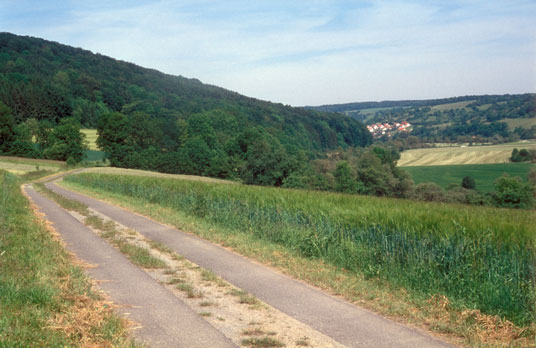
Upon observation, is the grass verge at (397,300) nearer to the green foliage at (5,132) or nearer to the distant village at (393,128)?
the green foliage at (5,132)

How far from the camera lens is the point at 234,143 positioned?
370ft

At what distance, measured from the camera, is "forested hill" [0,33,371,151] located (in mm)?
125750

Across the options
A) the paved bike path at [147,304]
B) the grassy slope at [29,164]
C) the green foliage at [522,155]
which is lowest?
the green foliage at [522,155]

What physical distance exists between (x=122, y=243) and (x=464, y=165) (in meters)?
83.0

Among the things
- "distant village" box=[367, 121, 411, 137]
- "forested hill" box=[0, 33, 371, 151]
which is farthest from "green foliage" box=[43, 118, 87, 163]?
"distant village" box=[367, 121, 411, 137]

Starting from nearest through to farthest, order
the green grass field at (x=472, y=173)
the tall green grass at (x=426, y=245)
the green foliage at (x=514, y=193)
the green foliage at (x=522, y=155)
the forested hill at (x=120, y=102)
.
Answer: the tall green grass at (x=426, y=245) < the green foliage at (x=514, y=193) < the green foliage at (x=522, y=155) < the green grass field at (x=472, y=173) < the forested hill at (x=120, y=102)

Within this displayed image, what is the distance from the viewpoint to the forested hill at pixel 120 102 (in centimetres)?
12575

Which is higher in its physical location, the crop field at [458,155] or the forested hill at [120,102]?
the forested hill at [120,102]

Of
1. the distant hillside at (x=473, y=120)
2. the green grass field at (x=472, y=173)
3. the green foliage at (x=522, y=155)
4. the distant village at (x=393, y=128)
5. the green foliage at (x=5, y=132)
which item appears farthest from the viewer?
the distant village at (x=393, y=128)

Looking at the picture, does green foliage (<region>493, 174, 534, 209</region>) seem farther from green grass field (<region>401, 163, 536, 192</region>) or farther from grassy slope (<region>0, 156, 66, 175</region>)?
grassy slope (<region>0, 156, 66, 175</region>)

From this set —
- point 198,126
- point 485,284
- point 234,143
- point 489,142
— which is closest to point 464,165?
point 489,142

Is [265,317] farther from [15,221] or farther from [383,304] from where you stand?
[15,221]

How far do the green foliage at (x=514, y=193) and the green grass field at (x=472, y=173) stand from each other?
2.50 meters

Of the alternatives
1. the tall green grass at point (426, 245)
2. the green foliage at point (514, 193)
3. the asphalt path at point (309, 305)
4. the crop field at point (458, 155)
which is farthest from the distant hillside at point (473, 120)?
the asphalt path at point (309, 305)
